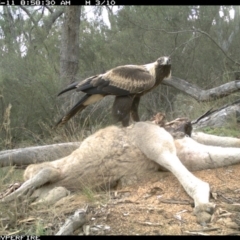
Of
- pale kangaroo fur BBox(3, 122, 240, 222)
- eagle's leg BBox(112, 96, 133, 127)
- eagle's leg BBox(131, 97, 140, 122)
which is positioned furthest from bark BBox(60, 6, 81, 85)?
pale kangaroo fur BBox(3, 122, 240, 222)

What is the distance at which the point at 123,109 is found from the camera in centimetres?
477

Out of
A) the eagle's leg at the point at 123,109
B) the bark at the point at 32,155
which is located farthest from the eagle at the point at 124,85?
the bark at the point at 32,155

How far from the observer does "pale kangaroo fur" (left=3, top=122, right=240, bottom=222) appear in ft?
12.7

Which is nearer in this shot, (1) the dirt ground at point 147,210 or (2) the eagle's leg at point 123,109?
(1) the dirt ground at point 147,210

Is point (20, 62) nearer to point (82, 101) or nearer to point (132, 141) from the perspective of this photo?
point (82, 101)

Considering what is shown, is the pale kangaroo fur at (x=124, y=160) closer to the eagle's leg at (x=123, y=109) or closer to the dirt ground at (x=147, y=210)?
the dirt ground at (x=147, y=210)

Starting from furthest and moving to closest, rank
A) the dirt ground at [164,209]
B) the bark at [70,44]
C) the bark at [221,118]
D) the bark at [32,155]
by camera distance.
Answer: the bark at [70,44]
the bark at [221,118]
the bark at [32,155]
the dirt ground at [164,209]

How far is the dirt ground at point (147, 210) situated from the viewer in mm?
2896

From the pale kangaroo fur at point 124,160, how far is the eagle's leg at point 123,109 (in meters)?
0.59

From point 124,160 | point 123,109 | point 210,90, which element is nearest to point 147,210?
point 124,160

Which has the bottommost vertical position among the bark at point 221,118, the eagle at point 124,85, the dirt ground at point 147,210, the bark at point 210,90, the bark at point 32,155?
the bark at point 32,155

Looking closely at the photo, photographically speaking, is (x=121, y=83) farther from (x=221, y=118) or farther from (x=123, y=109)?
(x=221, y=118)

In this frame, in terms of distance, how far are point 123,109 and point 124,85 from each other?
28 centimetres

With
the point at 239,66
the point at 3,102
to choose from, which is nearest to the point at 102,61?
the point at 3,102
